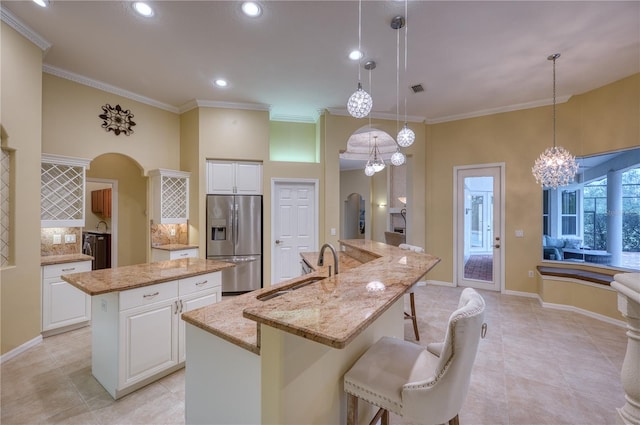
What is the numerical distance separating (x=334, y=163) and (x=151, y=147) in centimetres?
311

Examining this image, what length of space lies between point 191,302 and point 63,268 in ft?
6.57

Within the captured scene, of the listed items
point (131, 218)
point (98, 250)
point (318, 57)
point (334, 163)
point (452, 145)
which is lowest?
point (98, 250)

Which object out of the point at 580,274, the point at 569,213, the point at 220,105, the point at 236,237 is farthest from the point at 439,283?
the point at 220,105

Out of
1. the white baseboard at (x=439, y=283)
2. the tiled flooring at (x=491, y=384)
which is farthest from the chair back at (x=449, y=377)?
the white baseboard at (x=439, y=283)

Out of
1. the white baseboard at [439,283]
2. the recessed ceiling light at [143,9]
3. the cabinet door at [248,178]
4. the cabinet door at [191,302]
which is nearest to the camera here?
the cabinet door at [191,302]

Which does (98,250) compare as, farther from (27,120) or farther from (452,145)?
(452,145)

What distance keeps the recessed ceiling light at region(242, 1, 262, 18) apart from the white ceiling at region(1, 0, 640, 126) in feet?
0.21

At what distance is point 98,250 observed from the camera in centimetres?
556

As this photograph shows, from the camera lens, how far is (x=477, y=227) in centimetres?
509

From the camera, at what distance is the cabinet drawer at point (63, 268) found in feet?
10.1

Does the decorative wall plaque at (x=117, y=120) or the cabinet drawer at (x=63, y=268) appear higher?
the decorative wall plaque at (x=117, y=120)

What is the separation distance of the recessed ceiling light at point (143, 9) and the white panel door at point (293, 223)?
2.82 meters

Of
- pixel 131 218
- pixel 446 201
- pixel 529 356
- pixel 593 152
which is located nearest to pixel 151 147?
pixel 131 218

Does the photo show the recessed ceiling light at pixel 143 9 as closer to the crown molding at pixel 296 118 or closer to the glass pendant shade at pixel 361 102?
the glass pendant shade at pixel 361 102
